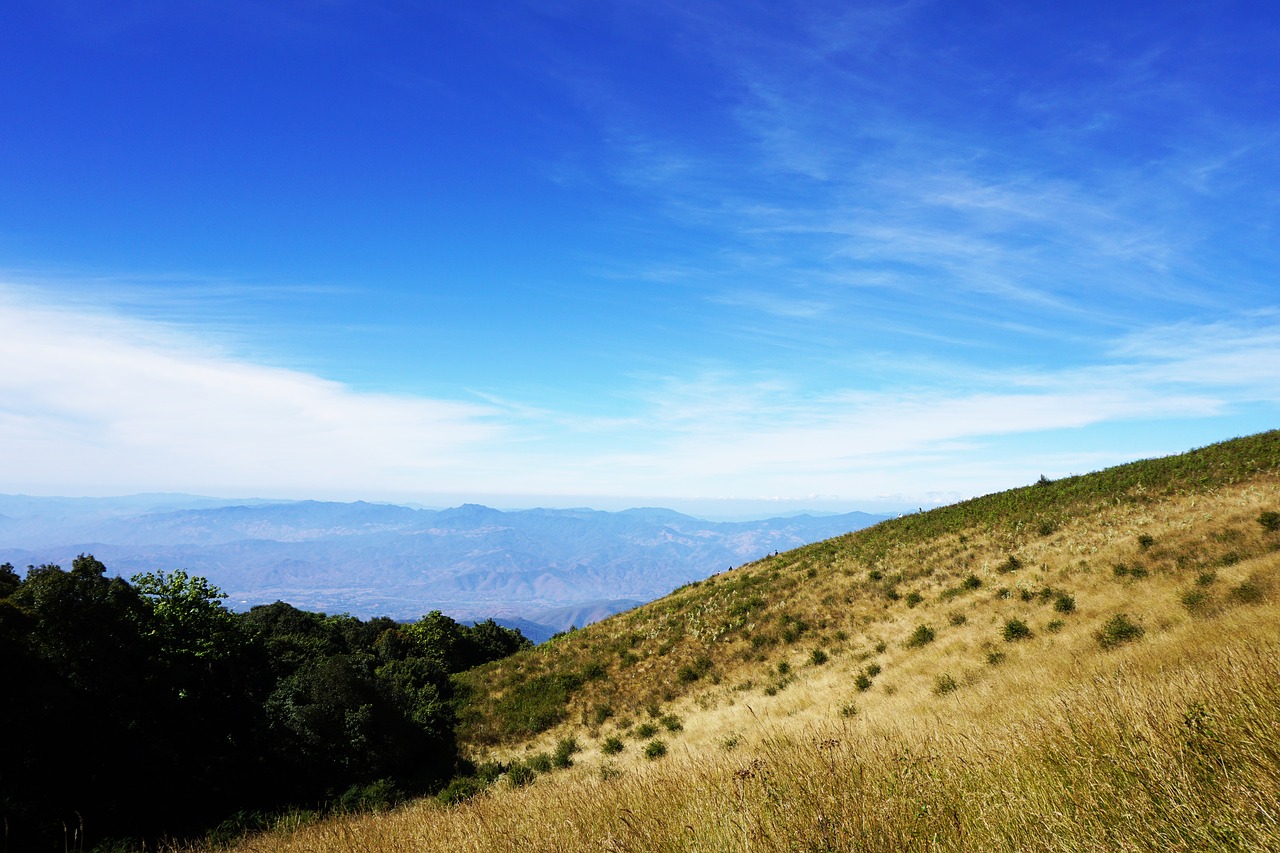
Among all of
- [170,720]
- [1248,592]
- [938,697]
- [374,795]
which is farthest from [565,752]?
[1248,592]

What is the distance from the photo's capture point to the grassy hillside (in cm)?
478

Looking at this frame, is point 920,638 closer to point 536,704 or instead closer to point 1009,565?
point 1009,565

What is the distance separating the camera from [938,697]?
17.6 m

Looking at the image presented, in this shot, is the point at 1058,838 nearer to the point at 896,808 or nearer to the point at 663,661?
the point at 896,808

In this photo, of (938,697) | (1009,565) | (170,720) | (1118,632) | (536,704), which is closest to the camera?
(1118,632)

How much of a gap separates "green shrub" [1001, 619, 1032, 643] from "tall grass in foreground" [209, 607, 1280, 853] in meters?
14.4

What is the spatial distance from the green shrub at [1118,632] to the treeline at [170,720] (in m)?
23.0

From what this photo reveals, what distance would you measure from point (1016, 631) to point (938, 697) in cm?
595

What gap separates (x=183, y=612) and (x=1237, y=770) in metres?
32.7

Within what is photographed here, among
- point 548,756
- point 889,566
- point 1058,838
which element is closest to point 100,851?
point 548,756

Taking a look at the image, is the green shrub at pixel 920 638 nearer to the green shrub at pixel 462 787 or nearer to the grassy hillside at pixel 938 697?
the grassy hillside at pixel 938 697

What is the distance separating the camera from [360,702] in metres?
22.6

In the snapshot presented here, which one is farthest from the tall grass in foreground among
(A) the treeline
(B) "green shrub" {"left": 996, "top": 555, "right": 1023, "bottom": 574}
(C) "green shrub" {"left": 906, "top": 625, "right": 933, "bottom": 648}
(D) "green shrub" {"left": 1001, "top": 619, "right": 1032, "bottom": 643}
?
(B) "green shrub" {"left": 996, "top": 555, "right": 1023, "bottom": 574}

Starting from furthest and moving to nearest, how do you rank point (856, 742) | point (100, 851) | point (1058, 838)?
point (100, 851)
point (856, 742)
point (1058, 838)
